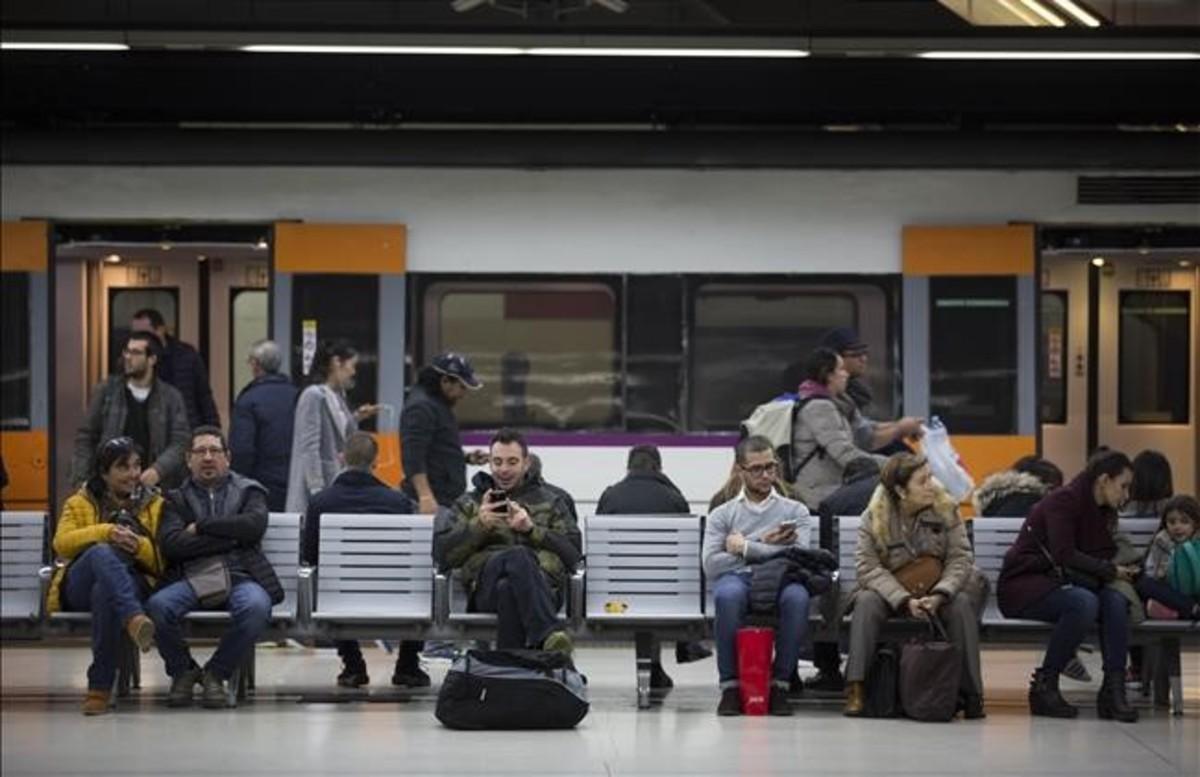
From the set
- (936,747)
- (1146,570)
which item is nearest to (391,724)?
(936,747)

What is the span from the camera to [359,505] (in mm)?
12344

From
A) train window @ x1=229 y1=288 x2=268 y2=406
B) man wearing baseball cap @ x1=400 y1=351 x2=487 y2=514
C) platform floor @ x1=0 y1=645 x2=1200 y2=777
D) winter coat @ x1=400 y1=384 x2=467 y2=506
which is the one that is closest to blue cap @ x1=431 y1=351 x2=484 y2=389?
man wearing baseball cap @ x1=400 y1=351 x2=487 y2=514

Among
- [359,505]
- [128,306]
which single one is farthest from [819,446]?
[128,306]

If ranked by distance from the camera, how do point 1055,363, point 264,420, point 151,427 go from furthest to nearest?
point 1055,363 → point 264,420 → point 151,427

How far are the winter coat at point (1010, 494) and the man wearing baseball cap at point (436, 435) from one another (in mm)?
2756

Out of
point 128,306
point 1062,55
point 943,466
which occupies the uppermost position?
point 1062,55

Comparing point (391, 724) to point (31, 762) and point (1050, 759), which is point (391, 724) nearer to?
point (31, 762)

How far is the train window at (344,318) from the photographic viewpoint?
15.3 metres

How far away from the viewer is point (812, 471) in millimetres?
12688

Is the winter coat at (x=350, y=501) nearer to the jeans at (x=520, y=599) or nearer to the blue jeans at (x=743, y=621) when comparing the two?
the jeans at (x=520, y=599)

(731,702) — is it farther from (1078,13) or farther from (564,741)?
(1078,13)

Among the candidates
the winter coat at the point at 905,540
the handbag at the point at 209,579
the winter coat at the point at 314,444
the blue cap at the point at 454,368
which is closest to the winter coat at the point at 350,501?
the blue cap at the point at 454,368

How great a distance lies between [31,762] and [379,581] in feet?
8.70

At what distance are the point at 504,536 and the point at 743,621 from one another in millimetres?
1176
